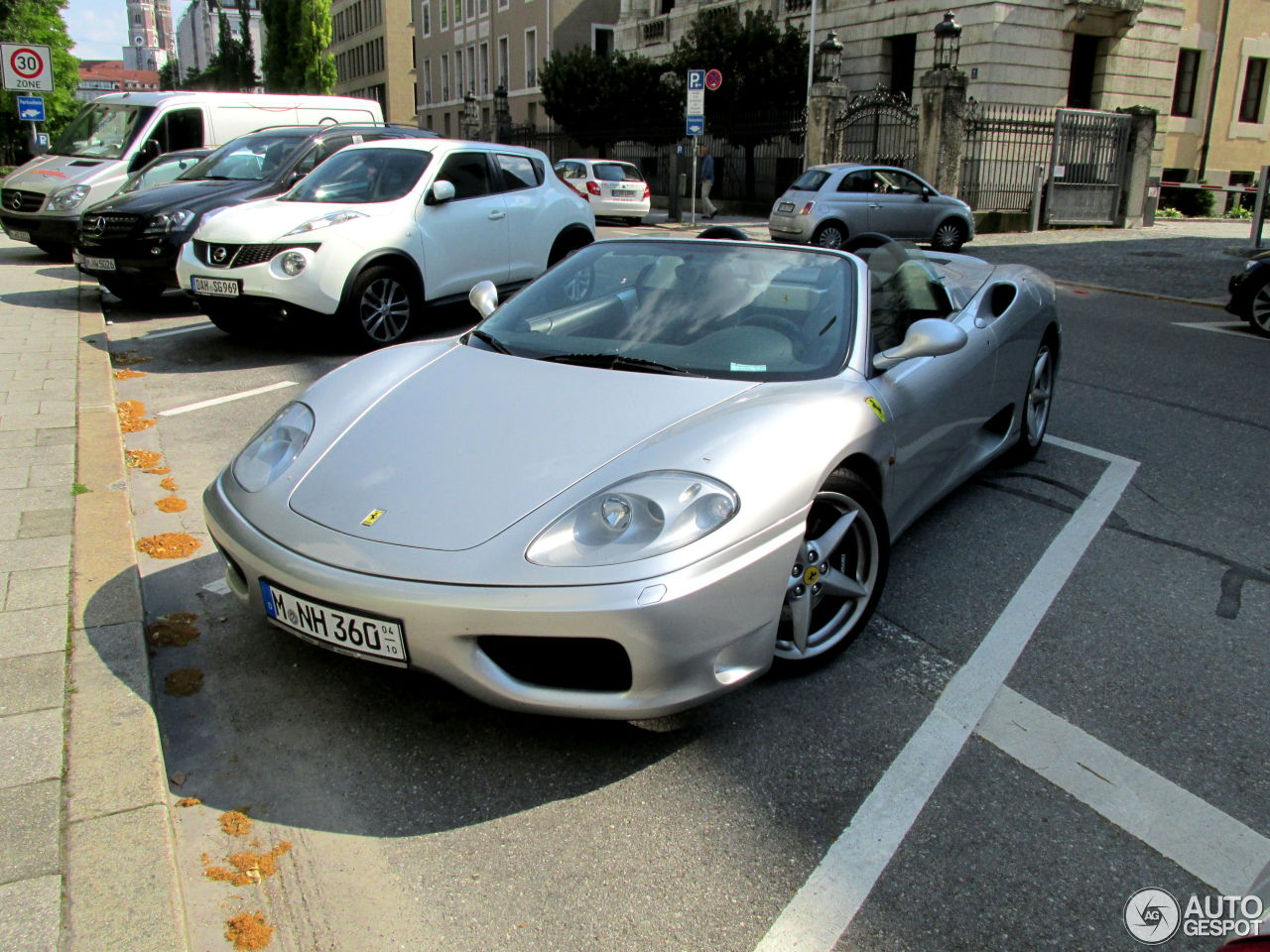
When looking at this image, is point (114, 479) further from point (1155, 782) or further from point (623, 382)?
point (1155, 782)

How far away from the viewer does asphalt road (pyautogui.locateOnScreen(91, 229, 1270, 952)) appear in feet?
7.57

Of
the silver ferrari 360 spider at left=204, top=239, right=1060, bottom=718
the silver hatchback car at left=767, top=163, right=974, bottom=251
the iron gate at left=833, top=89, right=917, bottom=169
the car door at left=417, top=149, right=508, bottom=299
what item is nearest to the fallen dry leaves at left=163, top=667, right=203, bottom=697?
the silver ferrari 360 spider at left=204, top=239, right=1060, bottom=718

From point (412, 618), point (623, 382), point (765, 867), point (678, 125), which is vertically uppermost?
point (678, 125)

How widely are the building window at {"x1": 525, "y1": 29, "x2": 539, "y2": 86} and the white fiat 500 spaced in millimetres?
45822

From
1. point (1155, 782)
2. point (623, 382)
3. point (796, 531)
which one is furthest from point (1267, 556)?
point (623, 382)

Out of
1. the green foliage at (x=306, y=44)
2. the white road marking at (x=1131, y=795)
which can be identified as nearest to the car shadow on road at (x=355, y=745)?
the white road marking at (x=1131, y=795)

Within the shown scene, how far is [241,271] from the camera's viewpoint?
7.72m

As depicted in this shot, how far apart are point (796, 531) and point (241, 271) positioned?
20.1 feet

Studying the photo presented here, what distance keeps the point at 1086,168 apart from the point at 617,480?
968 inches

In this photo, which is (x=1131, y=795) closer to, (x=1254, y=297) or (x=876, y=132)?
(x=1254, y=297)

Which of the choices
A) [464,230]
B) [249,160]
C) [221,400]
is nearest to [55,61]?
[249,160]

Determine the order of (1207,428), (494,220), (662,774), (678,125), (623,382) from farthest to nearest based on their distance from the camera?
(678,125), (494,220), (1207,428), (623,382), (662,774)

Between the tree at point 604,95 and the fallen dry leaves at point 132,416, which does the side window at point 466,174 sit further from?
the tree at point 604,95

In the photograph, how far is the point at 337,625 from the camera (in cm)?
270
